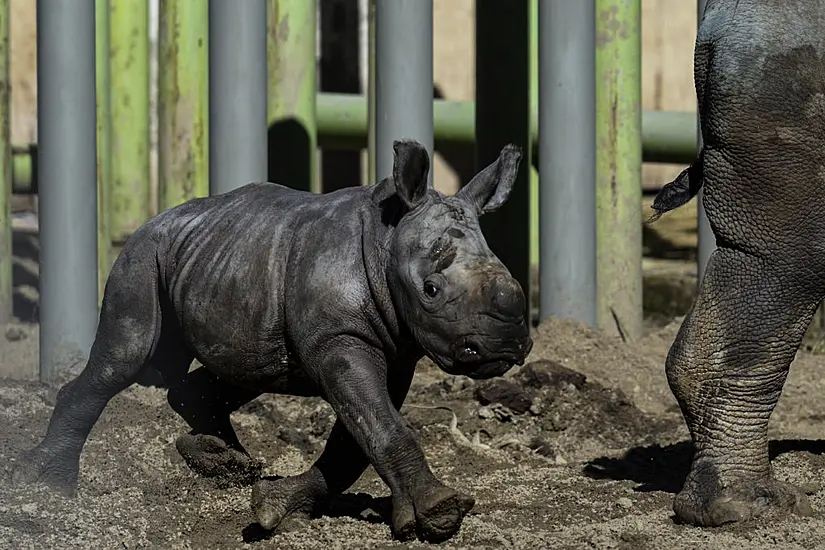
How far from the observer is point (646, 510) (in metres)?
5.94

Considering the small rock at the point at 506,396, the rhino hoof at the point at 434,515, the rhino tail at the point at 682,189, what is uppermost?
the rhino tail at the point at 682,189

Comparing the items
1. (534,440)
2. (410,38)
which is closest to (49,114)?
(410,38)

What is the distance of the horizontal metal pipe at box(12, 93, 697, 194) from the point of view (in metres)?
→ 11.9

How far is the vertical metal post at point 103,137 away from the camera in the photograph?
1013cm

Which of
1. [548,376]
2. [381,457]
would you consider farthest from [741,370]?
[548,376]

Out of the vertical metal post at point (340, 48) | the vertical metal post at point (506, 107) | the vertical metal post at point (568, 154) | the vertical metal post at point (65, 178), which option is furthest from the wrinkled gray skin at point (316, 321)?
the vertical metal post at point (340, 48)

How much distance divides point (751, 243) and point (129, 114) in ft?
21.9

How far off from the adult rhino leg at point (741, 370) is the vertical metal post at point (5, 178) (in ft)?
19.7

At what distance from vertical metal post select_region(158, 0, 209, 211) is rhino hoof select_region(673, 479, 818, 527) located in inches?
203

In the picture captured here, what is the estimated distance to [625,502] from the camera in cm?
608

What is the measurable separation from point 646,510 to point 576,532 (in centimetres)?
51

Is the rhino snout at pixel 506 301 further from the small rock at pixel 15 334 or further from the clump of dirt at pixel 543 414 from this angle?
the small rock at pixel 15 334

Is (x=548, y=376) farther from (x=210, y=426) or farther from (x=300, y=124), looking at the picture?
(x=300, y=124)

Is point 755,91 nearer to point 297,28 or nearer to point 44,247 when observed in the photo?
point 44,247
